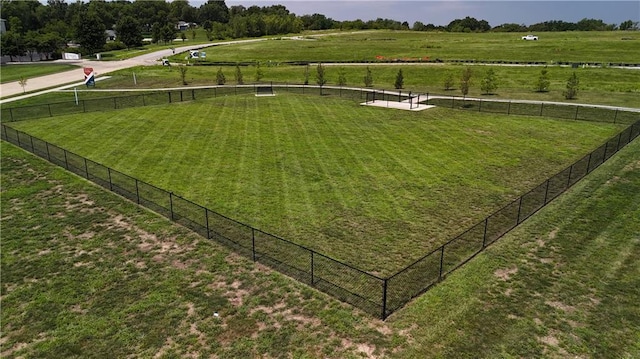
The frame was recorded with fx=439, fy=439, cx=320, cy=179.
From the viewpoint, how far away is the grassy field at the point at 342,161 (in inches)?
842

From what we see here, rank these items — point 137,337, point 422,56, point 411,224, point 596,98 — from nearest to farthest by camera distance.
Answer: point 137,337
point 411,224
point 596,98
point 422,56

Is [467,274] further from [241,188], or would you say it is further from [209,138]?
[209,138]

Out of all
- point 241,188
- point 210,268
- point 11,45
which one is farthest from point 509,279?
point 11,45

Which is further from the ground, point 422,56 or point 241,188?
point 422,56

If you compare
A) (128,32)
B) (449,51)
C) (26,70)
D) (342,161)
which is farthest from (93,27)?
(342,161)

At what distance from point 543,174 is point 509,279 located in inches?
553

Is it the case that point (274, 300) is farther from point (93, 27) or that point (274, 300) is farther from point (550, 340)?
point (93, 27)

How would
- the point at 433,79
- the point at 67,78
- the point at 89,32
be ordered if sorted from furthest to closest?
1. the point at 89,32
2. the point at 67,78
3. the point at 433,79

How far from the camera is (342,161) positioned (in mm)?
31094

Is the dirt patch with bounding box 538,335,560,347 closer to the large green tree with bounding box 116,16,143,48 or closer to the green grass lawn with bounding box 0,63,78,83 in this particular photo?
the green grass lawn with bounding box 0,63,78,83

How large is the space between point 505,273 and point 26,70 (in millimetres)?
98960

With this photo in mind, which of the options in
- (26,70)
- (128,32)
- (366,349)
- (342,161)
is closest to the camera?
(366,349)

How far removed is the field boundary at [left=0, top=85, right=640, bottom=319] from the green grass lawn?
63006 millimetres

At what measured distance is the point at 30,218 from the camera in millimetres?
22641
